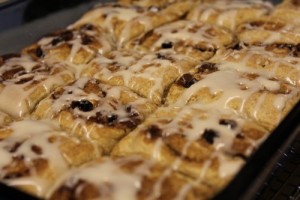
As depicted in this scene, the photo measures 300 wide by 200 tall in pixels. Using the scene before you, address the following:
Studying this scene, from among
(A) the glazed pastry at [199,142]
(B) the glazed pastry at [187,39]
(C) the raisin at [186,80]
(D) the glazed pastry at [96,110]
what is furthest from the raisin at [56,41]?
(A) the glazed pastry at [199,142]

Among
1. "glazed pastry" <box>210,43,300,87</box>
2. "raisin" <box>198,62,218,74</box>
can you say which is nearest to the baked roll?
"raisin" <box>198,62,218,74</box>

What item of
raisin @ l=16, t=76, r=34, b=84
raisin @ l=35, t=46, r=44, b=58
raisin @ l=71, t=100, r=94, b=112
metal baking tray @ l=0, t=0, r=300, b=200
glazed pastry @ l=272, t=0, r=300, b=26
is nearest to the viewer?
metal baking tray @ l=0, t=0, r=300, b=200

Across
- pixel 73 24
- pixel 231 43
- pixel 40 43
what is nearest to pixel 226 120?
pixel 231 43

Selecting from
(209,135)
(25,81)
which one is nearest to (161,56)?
(25,81)

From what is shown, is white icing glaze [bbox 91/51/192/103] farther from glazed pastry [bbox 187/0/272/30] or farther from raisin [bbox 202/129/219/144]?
glazed pastry [bbox 187/0/272/30]

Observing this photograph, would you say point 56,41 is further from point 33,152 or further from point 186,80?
point 33,152

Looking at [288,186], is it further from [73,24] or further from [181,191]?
[73,24]

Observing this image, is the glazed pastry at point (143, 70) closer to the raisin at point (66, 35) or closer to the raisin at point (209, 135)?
the raisin at point (66, 35)

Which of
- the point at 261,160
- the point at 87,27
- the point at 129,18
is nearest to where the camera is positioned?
the point at 261,160
